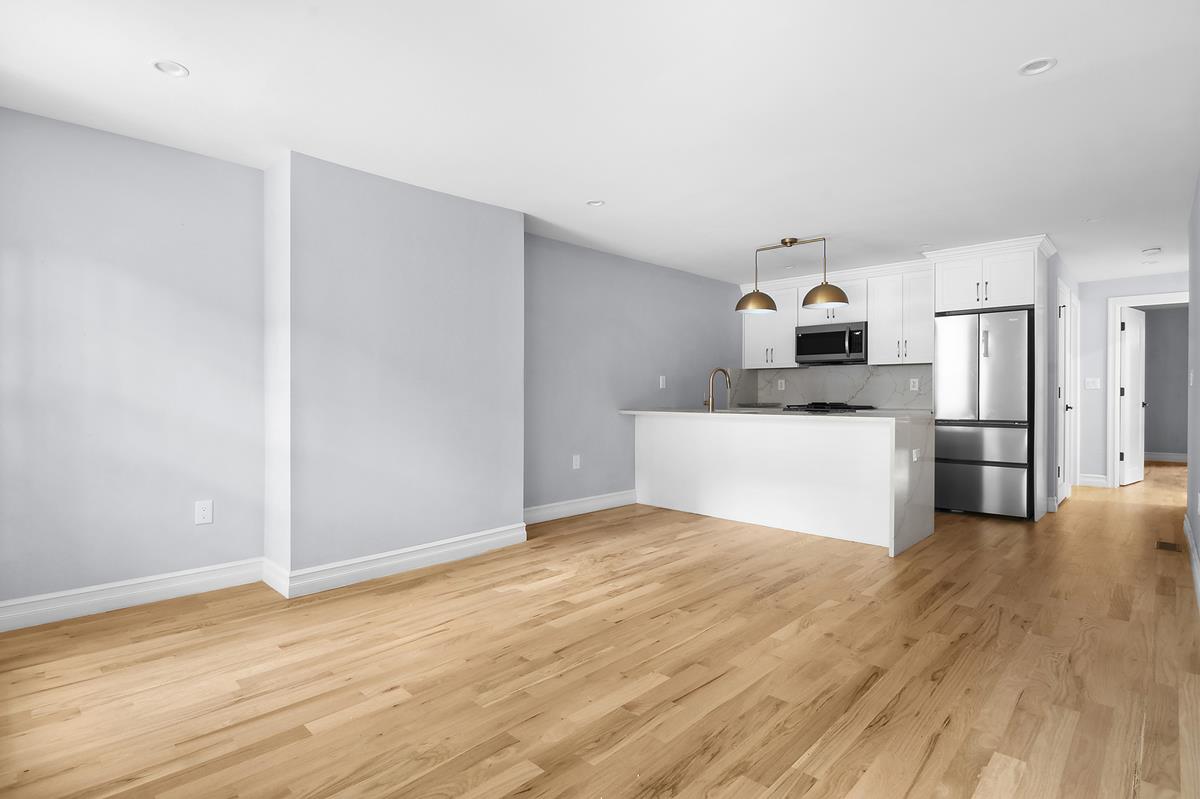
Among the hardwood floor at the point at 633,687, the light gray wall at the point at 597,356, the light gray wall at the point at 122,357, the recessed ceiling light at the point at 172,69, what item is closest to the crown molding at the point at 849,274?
the light gray wall at the point at 597,356

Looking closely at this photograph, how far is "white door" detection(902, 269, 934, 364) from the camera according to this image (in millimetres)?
5793

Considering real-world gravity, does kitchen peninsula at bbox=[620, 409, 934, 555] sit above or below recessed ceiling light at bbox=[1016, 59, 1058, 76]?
below

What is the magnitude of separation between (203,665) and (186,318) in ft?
5.78

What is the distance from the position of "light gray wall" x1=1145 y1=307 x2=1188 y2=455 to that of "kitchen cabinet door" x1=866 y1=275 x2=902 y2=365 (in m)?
5.81

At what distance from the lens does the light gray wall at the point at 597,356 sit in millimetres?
5027

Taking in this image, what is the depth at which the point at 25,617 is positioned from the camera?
Result: 2779 mm

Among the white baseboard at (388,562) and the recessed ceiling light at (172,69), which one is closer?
the recessed ceiling light at (172,69)

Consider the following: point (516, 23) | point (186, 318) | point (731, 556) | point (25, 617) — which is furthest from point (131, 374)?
point (731, 556)

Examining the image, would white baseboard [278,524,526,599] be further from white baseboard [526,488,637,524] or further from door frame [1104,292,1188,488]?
door frame [1104,292,1188,488]

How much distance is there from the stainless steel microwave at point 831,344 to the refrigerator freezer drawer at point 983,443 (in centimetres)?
112

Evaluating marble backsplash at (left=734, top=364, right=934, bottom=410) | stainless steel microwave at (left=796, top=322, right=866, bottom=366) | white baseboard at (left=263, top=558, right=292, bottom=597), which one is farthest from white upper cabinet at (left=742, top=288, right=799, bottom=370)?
white baseboard at (left=263, top=558, right=292, bottom=597)

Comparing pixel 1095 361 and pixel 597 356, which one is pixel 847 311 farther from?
pixel 1095 361

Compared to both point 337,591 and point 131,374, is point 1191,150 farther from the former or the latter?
point 131,374

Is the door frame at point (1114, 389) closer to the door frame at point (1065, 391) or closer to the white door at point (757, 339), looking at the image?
the door frame at point (1065, 391)
